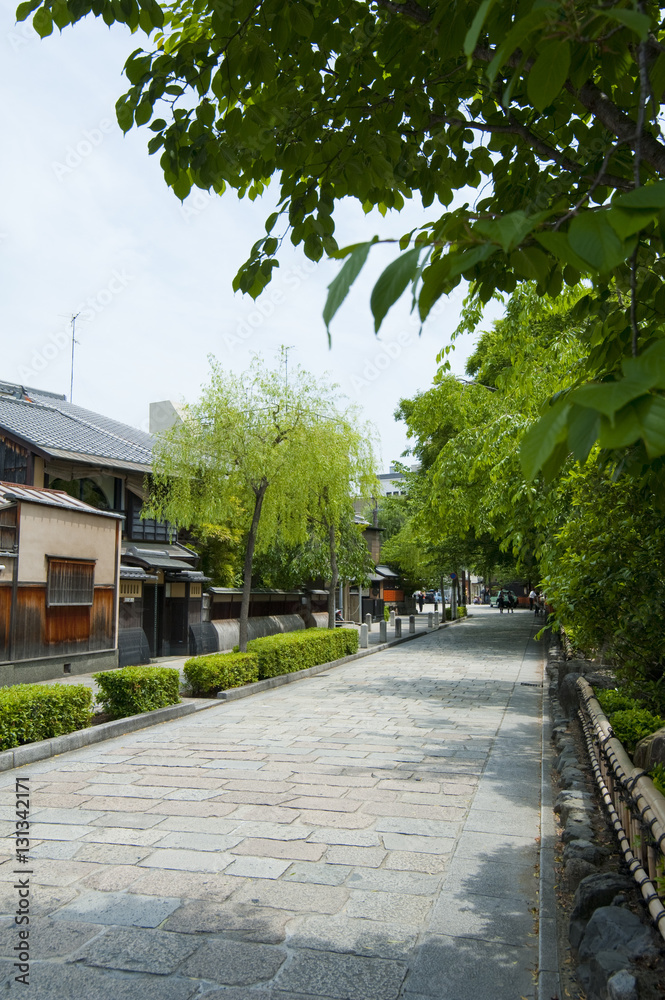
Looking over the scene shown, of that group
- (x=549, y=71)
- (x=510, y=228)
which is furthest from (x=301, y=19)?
(x=510, y=228)

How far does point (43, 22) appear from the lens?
387 cm

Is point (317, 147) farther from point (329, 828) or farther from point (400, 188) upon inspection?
point (329, 828)

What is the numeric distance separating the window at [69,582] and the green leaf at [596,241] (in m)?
15.6

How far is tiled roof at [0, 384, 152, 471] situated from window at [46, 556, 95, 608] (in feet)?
13.0


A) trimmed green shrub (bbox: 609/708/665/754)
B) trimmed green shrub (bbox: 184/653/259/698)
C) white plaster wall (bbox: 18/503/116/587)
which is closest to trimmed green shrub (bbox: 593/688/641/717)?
trimmed green shrub (bbox: 609/708/665/754)

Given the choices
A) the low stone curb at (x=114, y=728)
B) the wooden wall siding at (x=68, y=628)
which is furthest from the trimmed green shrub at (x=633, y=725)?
the wooden wall siding at (x=68, y=628)

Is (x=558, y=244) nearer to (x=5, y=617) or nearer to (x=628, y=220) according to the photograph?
(x=628, y=220)

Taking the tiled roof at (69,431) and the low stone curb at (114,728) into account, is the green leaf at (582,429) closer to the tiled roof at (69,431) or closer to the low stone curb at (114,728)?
the low stone curb at (114,728)

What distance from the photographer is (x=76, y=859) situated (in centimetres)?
539

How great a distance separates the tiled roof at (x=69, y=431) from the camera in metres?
20.0

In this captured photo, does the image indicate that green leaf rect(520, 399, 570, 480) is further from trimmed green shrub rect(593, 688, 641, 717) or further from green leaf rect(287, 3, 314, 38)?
trimmed green shrub rect(593, 688, 641, 717)

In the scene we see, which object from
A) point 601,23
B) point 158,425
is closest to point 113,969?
point 601,23

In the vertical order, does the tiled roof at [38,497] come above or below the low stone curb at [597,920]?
above

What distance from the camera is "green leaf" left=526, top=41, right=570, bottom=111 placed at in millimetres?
1900
